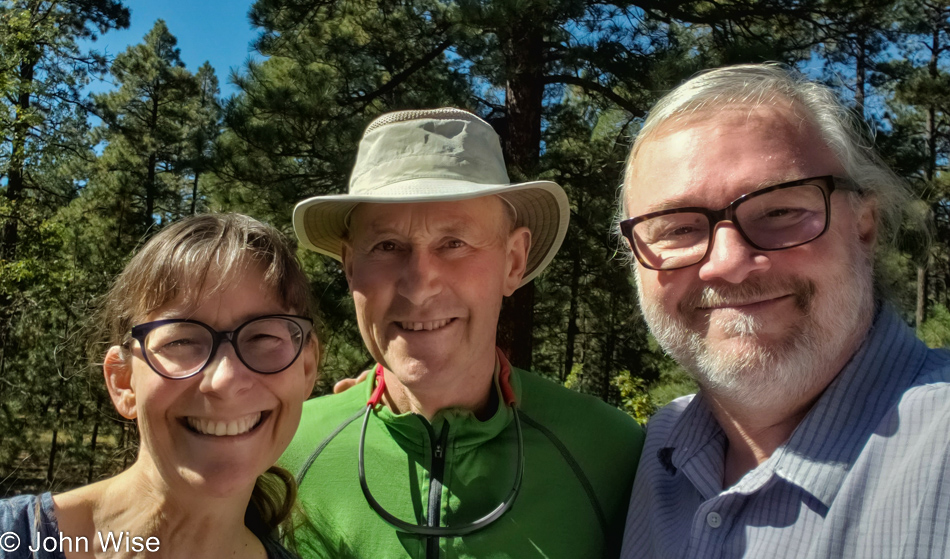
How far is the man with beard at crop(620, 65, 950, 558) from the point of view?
4.51 ft

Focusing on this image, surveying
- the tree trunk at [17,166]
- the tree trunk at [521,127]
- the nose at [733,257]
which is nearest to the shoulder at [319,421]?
the nose at [733,257]

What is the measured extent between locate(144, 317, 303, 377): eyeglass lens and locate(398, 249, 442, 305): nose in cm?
44

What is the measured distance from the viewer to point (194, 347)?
142 cm

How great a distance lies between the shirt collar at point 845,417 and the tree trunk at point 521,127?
453 centimetres

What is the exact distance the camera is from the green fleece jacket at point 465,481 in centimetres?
172

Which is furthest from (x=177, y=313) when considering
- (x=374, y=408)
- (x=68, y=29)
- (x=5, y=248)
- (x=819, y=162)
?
(x=68, y=29)

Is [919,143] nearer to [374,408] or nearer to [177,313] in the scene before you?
[374,408]

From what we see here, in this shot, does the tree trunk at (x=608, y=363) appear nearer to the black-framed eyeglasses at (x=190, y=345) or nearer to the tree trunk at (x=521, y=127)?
the tree trunk at (x=521, y=127)

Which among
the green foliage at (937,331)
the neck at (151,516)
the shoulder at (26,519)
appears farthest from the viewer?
the green foliage at (937,331)

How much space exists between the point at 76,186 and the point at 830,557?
20.3 meters

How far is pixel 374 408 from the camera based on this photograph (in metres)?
1.93

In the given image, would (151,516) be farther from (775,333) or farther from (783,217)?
(783,217)

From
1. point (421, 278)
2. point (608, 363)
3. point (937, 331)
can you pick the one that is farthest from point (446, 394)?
point (608, 363)

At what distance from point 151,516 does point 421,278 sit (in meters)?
0.87
